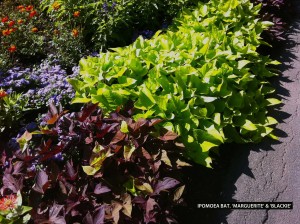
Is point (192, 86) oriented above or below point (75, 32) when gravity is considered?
below

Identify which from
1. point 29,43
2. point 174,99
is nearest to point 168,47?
point 174,99

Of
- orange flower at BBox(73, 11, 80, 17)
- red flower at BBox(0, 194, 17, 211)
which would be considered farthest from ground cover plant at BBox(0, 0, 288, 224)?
orange flower at BBox(73, 11, 80, 17)

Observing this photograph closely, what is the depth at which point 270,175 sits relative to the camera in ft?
9.54

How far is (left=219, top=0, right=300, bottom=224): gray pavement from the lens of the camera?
103 inches

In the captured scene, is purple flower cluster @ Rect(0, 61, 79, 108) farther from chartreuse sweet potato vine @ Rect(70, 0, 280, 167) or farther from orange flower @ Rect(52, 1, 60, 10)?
orange flower @ Rect(52, 1, 60, 10)

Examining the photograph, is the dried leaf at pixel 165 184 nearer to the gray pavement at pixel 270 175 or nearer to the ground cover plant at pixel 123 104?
the ground cover plant at pixel 123 104

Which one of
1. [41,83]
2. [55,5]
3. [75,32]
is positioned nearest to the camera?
[41,83]

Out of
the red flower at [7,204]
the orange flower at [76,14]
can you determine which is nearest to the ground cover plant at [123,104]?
the red flower at [7,204]

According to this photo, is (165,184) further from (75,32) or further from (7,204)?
(75,32)

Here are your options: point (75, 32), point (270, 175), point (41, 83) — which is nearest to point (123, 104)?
point (41, 83)

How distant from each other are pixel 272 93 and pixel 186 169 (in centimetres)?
155

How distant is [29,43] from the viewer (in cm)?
393

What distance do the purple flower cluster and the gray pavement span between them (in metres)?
1.62

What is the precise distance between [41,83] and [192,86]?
145 cm
